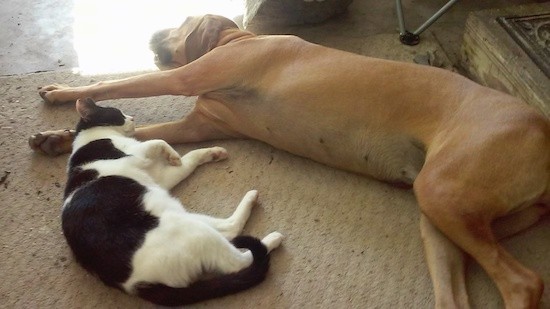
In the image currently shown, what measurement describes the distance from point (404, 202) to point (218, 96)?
30.2 inches

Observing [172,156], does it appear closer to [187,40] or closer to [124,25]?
[187,40]

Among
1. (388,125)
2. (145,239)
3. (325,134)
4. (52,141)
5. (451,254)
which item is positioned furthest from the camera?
(52,141)

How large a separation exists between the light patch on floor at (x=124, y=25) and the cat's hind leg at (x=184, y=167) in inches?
26.5

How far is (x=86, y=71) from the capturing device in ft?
8.14

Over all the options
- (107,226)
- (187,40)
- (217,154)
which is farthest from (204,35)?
(107,226)

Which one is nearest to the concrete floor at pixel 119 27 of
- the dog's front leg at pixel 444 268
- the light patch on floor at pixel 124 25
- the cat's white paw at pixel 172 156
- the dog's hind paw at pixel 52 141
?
the light patch on floor at pixel 124 25

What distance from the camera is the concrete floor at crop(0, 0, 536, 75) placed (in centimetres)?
256

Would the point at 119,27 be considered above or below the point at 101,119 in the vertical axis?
below

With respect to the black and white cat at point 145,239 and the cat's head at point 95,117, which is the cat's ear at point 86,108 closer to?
the cat's head at point 95,117

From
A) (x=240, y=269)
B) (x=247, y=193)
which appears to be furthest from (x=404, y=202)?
(x=240, y=269)

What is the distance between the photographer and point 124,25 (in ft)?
9.24

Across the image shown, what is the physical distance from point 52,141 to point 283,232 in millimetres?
912

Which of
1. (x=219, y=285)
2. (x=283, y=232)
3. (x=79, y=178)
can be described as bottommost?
(x=283, y=232)

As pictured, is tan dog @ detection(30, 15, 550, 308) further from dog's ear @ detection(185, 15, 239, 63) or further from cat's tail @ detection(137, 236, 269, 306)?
cat's tail @ detection(137, 236, 269, 306)
